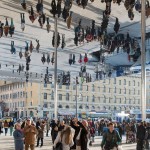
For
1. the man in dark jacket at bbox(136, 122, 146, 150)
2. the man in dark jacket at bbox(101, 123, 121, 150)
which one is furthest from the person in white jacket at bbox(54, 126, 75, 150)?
the man in dark jacket at bbox(136, 122, 146, 150)

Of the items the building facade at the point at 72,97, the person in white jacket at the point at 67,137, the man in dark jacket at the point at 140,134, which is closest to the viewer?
the person in white jacket at the point at 67,137

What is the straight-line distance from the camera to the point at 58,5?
16.0 m

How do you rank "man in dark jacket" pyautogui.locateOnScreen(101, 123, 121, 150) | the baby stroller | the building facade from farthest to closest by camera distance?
the building facade → the baby stroller → "man in dark jacket" pyautogui.locateOnScreen(101, 123, 121, 150)

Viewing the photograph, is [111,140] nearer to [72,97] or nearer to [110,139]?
[110,139]

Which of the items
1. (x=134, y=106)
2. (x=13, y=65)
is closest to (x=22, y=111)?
(x=134, y=106)

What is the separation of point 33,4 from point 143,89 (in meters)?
6.82

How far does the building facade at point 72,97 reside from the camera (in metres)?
86.4

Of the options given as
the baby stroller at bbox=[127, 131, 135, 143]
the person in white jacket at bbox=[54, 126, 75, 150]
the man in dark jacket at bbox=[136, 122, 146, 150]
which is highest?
the person in white jacket at bbox=[54, 126, 75, 150]

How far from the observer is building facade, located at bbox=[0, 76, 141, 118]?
86.4 m

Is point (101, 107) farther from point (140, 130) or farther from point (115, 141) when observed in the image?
point (115, 141)

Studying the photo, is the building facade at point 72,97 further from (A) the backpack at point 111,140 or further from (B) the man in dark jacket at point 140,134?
(A) the backpack at point 111,140

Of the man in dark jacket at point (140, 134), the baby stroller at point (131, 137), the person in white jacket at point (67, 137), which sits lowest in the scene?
the baby stroller at point (131, 137)

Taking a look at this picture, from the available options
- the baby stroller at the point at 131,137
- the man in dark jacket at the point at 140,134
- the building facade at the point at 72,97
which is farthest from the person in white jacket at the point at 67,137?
the building facade at the point at 72,97

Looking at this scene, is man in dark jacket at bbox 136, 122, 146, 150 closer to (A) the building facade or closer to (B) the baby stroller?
(B) the baby stroller
